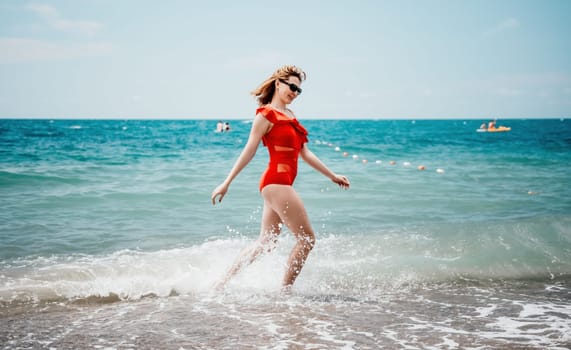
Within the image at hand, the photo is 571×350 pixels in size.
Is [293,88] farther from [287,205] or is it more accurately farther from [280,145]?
[287,205]

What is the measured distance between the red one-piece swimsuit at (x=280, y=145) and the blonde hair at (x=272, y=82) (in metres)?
0.28

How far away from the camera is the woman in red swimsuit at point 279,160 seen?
4.10 metres

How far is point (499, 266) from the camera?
593 centimetres

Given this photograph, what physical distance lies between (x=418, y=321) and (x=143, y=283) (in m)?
2.81

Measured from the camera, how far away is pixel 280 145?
4.12 meters

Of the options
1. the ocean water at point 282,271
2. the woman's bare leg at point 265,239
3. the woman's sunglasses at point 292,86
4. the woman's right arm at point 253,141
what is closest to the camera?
the ocean water at point 282,271

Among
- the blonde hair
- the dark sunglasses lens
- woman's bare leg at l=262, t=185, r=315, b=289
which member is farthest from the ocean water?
the dark sunglasses lens

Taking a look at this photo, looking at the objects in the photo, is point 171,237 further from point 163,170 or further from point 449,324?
point 163,170

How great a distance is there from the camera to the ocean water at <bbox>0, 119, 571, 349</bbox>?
3605 mm

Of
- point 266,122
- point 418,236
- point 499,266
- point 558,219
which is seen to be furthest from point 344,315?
point 558,219

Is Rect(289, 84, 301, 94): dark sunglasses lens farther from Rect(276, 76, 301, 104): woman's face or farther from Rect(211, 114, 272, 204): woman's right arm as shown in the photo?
Rect(211, 114, 272, 204): woman's right arm

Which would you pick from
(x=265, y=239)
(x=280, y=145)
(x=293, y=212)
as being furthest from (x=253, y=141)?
(x=265, y=239)

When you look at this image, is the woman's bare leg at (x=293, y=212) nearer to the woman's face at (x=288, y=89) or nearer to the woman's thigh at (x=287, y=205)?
the woman's thigh at (x=287, y=205)

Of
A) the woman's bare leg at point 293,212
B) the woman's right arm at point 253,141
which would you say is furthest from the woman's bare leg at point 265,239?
the woman's right arm at point 253,141
